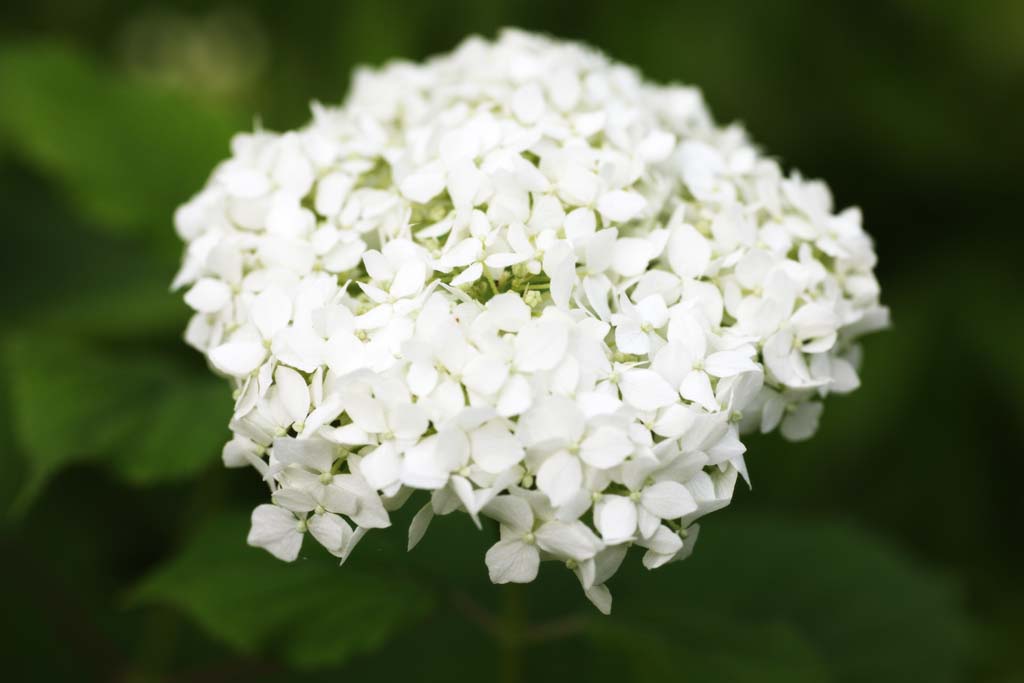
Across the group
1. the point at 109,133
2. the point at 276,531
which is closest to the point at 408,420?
the point at 276,531

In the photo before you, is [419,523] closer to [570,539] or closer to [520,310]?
[570,539]

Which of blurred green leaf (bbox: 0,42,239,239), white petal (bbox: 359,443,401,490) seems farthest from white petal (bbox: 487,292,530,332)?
blurred green leaf (bbox: 0,42,239,239)

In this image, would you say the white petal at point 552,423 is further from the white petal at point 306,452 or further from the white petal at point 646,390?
the white petal at point 306,452

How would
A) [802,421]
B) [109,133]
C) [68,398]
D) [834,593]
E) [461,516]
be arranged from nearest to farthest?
[802,421] < [68,398] < [461,516] < [834,593] < [109,133]

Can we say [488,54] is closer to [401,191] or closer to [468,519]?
[401,191]

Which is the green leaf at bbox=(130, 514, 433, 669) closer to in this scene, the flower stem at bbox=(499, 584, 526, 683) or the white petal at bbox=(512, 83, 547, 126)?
the flower stem at bbox=(499, 584, 526, 683)

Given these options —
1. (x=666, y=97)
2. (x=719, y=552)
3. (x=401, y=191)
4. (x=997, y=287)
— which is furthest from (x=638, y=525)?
(x=997, y=287)
